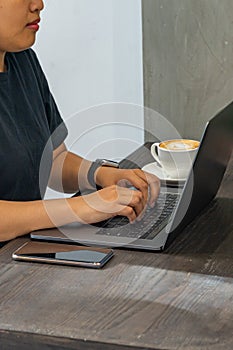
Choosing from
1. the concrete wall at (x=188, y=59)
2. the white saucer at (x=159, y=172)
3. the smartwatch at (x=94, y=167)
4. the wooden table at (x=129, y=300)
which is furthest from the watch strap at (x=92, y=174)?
the concrete wall at (x=188, y=59)

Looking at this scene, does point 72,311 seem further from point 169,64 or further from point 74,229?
point 169,64

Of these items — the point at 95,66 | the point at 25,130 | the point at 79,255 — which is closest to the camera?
the point at 79,255

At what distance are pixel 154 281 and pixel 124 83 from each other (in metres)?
1.91

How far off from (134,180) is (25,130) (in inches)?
11.9

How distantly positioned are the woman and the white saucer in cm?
9

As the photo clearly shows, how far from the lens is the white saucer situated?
1706 millimetres

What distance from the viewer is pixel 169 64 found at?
9.23 feet

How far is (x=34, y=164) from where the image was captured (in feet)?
5.77

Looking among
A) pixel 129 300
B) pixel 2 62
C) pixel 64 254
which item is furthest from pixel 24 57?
A: pixel 129 300

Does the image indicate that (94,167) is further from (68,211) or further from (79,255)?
(79,255)

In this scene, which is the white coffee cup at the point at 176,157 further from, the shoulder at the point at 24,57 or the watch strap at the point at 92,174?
the shoulder at the point at 24,57

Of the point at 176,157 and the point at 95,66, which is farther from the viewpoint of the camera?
the point at 95,66

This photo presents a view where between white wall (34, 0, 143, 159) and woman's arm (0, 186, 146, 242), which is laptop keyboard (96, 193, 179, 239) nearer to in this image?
woman's arm (0, 186, 146, 242)

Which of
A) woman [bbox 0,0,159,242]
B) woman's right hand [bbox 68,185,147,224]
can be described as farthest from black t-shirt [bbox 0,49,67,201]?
woman's right hand [bbox 68,185,147,224]
